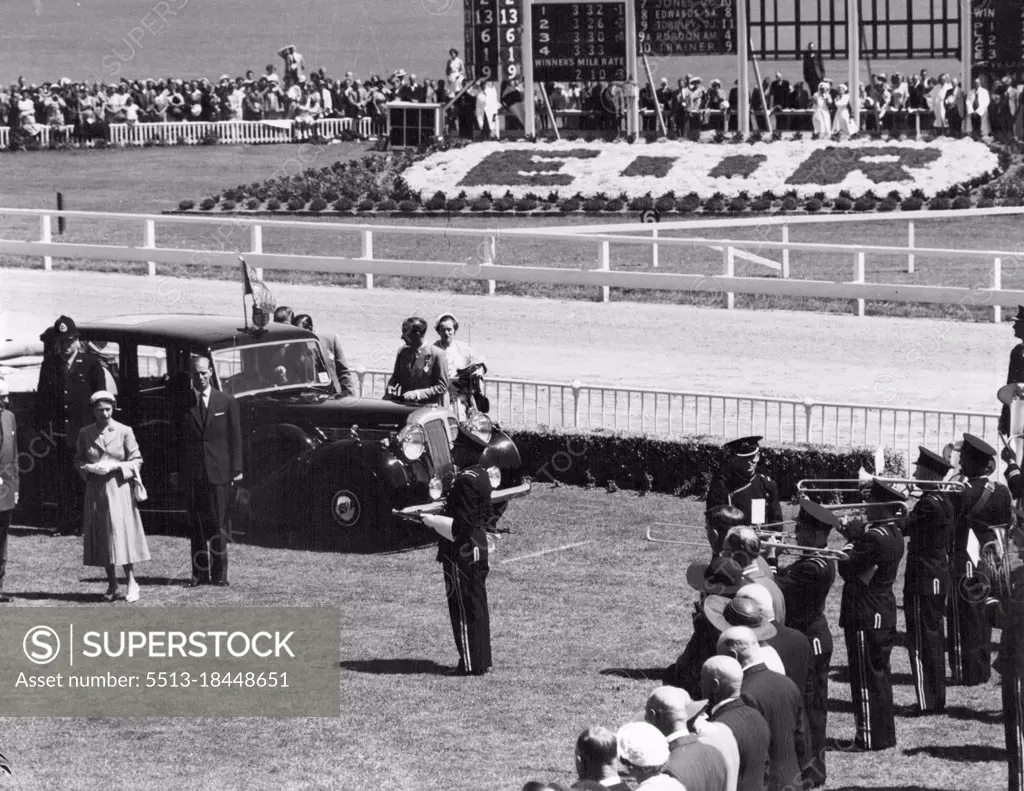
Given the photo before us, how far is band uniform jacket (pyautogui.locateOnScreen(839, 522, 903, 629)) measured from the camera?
888 centimetres

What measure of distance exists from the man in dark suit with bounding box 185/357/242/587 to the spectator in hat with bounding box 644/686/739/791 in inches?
230

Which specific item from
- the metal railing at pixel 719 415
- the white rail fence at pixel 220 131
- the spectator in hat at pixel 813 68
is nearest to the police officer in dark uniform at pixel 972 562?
the metal railing at pixel 719 415

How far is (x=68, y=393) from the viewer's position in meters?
13.1

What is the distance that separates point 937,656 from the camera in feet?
31.2

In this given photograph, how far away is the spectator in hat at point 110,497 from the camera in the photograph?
11.6m

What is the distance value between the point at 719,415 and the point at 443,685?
19.9 ft

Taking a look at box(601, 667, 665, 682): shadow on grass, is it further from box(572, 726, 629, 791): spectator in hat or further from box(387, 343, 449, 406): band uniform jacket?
box(572, 726, 629, 791): spectator in hat

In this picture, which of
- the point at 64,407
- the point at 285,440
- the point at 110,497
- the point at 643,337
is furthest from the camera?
the point at 643,337

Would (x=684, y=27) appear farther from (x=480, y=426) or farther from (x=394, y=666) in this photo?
(x=394, y=666)

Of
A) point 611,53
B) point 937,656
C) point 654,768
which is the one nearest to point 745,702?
point 654,768

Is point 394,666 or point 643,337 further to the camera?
point 643,337

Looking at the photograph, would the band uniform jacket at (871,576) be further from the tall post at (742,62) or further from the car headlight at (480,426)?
the tall post at (742,62)

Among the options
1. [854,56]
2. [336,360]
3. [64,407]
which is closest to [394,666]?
[64,407]

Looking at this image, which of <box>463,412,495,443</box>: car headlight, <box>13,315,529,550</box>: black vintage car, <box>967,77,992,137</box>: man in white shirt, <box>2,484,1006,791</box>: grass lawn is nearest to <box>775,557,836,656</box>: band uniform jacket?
<box>2,484,1006,791</box>: grass lawn
